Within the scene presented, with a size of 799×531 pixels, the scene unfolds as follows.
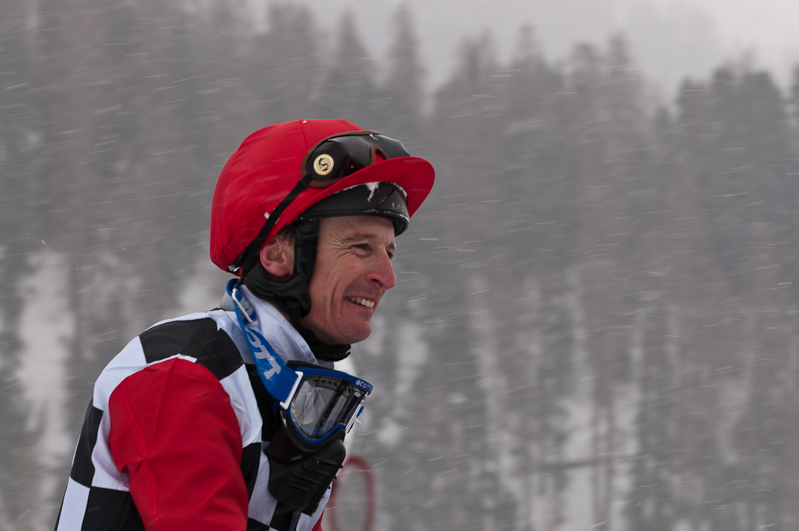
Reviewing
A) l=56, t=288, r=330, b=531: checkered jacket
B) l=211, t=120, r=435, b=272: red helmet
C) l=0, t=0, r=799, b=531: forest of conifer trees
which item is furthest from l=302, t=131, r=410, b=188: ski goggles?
l=0, t=0, r=799, b=531: forest of conifer trees

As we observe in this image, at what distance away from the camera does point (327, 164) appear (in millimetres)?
1292

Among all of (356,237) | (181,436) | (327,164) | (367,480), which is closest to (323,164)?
(327,164)

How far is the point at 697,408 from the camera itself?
3.62 metres

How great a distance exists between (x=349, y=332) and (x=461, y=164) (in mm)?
2610

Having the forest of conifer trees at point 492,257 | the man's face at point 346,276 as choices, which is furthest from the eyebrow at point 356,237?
the forest of conifer trees at point 492,257

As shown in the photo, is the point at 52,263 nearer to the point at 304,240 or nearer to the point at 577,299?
the point at 304,240

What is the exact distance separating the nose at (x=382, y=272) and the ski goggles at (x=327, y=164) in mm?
195

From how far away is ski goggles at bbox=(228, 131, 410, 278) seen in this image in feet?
4.24

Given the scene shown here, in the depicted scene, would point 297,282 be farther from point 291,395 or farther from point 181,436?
point 181,436

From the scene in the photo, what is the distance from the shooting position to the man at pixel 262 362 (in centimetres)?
102

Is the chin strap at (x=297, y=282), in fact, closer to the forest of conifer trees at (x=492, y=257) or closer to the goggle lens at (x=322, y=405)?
the goggle lens at (x=322, y=405)

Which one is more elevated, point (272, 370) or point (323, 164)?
point (323, 164)

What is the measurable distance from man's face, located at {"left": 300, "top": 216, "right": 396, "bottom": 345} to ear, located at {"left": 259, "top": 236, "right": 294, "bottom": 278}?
0.06 m

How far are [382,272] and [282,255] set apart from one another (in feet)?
0.70
